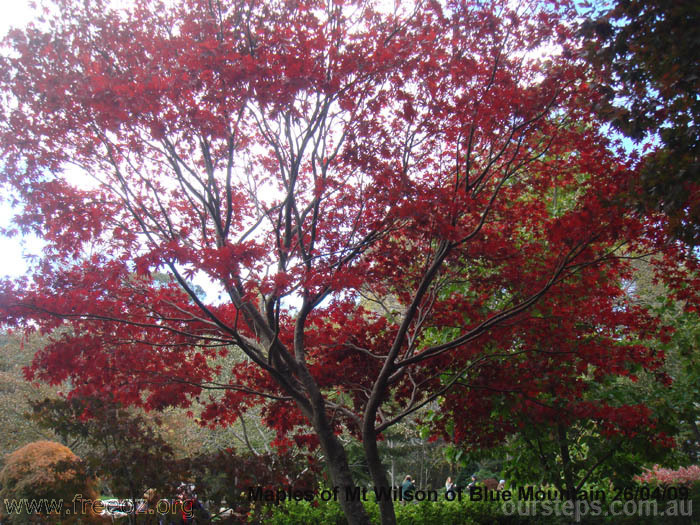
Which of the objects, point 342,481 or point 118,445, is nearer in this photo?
point 342,481

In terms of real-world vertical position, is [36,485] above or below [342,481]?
below

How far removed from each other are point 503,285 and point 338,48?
3.06 meters

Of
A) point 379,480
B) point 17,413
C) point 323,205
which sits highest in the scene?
point 323,205

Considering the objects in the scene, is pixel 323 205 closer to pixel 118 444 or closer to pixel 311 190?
pixel 311 190

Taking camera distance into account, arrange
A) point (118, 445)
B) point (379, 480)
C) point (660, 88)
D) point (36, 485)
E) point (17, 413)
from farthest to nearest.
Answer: point (17, 413), point (36, 485), point (118, 445), point (379, 480), point (660, 88)

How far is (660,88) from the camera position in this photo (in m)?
3.21

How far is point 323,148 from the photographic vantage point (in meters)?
5.03

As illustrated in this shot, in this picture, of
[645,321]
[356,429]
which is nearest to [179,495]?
[356,429]

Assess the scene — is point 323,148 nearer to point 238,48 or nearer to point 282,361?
point 238,48

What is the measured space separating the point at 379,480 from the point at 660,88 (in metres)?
3.88

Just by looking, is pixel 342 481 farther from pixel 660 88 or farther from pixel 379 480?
pixel 660 88

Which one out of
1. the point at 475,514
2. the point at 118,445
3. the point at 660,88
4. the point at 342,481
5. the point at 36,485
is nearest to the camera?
the point at 660,88

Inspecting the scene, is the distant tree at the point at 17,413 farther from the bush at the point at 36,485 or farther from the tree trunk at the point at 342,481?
the tree trunk at the point at 342,481

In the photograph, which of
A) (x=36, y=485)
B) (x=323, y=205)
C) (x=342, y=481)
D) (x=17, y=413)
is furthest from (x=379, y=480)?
(x=17, y=413)
